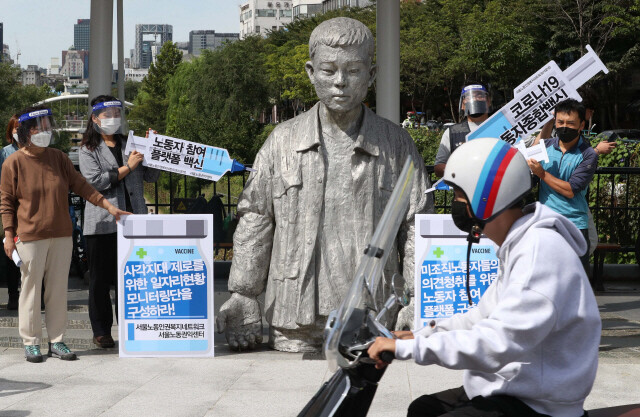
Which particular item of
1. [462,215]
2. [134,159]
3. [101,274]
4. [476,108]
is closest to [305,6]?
[476,108]

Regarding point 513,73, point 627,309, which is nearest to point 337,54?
point 627,309

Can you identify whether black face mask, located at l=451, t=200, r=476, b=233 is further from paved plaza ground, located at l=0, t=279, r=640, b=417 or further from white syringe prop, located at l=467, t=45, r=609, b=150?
white syringe prop, located at l=467, t=45, r=609, b=150

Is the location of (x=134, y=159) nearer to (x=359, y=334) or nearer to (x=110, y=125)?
(x=110, y=125)

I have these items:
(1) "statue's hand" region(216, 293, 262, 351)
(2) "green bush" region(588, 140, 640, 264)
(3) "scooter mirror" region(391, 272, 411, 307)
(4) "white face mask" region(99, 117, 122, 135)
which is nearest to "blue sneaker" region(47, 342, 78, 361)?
(1) "statue's hand" region(216, 293, 262, 351)

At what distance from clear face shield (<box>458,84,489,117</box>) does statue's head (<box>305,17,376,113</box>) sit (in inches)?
41.0

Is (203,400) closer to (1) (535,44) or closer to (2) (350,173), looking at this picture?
(2) (350,173)

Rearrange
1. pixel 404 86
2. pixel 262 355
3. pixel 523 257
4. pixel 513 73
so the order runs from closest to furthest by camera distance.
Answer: pixel 523 257 → pixel 262 355 → pixel 513 73 → pixel 404 86

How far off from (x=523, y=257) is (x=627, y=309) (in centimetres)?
637

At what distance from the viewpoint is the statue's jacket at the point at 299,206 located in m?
6.31

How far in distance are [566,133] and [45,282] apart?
3835mm

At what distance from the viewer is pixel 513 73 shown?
35.9 m

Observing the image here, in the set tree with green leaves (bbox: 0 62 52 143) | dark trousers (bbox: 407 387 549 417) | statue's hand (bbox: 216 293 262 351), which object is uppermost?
tree with green leaves (bbox: 0 62 52 143)

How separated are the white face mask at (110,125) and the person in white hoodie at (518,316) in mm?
4304

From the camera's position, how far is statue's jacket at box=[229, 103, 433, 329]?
631 cm
